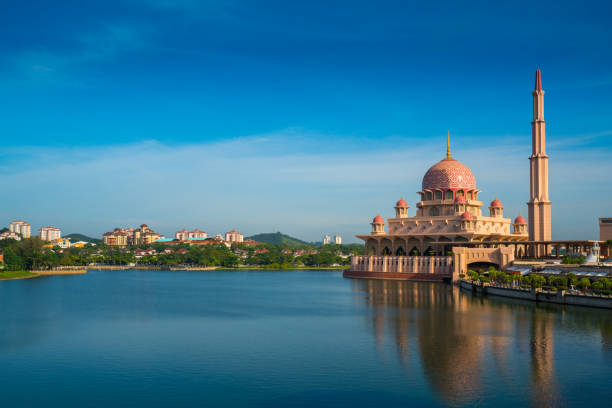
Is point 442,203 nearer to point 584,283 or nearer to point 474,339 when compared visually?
point 584,283

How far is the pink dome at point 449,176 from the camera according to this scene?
219 ft

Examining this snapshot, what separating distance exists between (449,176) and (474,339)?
147 feet

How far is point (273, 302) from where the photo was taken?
134 ft

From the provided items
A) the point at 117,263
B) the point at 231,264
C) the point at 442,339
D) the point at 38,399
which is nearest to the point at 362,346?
the point at 442,339

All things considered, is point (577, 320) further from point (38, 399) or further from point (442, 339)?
point (38, 399)

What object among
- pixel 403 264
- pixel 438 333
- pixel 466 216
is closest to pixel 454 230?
pixel 466 216

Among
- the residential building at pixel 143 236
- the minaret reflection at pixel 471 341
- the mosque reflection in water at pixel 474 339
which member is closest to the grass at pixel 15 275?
the mosque reflection in water at pixel 474 339

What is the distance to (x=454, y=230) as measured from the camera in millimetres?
62781

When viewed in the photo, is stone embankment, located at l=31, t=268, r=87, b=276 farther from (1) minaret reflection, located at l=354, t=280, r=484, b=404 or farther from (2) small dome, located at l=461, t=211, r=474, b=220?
(2) small dome, located at l=461, t=211, r=474, b=220

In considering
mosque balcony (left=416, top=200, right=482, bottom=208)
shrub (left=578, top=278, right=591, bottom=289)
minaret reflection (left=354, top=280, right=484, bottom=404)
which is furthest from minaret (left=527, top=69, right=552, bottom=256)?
shrub (left=578, top=278, right=591, bottom=289)

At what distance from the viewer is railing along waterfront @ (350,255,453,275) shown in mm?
58250

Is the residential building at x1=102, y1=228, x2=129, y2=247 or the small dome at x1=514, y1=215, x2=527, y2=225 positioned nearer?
the small dome at x1=514, y1=215, x2=527, y2=225

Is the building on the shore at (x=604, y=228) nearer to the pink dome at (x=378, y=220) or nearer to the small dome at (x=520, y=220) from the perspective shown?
the small dome at (x=520, y=220)

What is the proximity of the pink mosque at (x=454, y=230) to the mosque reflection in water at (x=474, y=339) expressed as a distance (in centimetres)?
1748
